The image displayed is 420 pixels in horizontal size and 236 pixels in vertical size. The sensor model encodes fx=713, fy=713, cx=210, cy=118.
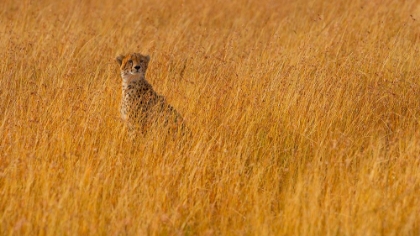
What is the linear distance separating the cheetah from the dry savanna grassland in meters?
0.12

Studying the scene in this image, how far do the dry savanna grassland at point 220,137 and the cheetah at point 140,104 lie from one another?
119 mm

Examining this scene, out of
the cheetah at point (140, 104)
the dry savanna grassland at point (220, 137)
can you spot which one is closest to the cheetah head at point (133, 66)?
the cheetah at point (140, 104)

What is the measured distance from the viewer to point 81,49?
7281 millimetres

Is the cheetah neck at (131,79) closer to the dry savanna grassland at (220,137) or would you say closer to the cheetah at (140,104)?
the cheetah at (140,104)

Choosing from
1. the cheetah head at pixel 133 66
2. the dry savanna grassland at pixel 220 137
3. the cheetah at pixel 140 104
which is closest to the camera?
the dry savanna grassland at pixel 220 137

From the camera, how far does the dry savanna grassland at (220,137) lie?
3611 millimetres

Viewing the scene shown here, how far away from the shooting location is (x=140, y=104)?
519 centimetres

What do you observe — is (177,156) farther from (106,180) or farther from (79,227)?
(79,227)

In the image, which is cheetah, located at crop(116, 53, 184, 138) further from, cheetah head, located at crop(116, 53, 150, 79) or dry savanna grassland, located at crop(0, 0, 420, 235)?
dry savanna grassland, located at crop(0, 0, 420, 235)

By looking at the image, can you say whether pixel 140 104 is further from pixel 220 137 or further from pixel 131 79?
pixel 220 137

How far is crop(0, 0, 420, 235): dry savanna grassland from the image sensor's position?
361 cm

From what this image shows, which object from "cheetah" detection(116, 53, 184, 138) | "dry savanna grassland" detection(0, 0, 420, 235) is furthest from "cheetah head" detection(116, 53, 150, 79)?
"dry savanna grassland" detection(0, 0, 420, 235)

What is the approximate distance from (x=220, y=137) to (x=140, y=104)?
1.04 meters

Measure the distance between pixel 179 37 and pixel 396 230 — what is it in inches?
193
